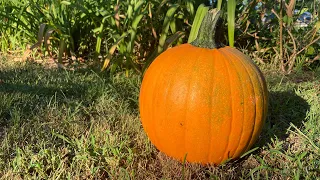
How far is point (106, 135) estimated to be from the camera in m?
2.09

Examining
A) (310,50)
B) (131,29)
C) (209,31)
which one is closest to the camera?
(209,31)

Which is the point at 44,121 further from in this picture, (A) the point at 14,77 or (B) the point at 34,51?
(B) the point at 34,51

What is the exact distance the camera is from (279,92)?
9.30 ft

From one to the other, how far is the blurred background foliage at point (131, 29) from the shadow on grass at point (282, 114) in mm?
705

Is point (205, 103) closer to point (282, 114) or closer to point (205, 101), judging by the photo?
point (205, 101)

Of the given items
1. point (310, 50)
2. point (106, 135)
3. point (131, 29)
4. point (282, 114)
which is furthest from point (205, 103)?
point (310, 50)

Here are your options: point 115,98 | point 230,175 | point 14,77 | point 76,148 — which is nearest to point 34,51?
point 14,77

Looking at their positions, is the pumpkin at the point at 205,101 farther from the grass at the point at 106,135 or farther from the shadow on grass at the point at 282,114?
the shadow on grass at the point at 282,114

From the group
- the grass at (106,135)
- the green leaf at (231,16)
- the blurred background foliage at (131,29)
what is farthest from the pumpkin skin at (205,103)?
the blurred background foliage at (131,29)

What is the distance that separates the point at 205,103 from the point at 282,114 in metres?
1.07

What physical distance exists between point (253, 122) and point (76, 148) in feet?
3.03

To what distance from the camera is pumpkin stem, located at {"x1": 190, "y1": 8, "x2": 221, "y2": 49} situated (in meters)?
1.85

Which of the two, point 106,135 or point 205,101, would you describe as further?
point 106,135

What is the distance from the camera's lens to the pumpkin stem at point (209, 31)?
1.85 m
